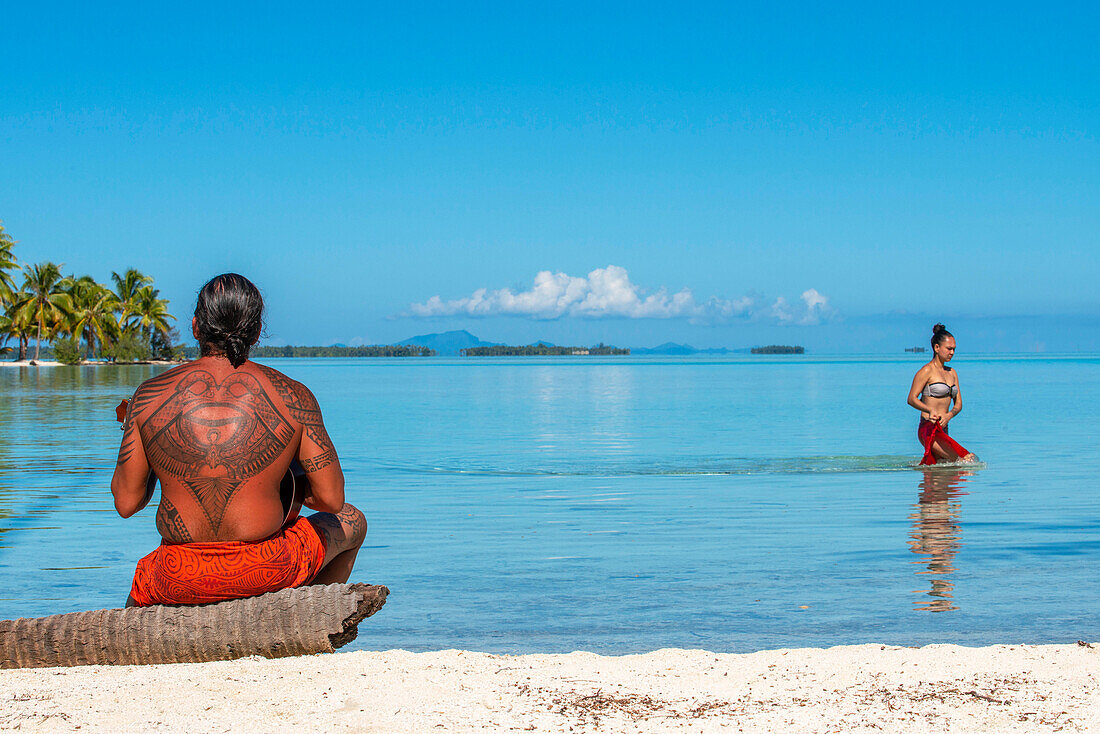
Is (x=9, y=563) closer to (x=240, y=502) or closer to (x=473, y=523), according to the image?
(x=473, y=523)

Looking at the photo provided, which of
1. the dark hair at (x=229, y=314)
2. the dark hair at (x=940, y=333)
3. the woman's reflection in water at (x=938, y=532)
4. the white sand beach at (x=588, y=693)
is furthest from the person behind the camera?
the dark hair at (x=940, y=333)

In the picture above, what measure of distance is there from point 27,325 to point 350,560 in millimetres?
88324

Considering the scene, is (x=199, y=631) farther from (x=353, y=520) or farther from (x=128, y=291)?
(x=128, y=291)

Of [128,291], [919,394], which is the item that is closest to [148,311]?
[128,291]

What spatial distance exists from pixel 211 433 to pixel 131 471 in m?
0.39

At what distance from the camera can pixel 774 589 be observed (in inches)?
288

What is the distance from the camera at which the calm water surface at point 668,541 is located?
643 cm

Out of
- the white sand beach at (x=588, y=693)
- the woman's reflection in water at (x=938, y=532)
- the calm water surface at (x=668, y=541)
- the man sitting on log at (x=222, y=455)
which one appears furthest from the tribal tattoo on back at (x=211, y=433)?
the woman's reflection in water at (x=938, y=532)

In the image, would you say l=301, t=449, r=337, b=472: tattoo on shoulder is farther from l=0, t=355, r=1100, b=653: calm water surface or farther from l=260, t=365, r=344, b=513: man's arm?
l=0, t=355, r=1100, b=653: calm water surface

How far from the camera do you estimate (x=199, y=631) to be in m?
4.70

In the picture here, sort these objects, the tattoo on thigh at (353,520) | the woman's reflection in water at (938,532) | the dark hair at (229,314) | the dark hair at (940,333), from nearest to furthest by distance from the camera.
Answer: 1. the dark hair at (229,314)
2. the tattoo on thigh at (353,520)
3. the woman's reflection in water at (938,532)
4. the dark hair at (940,333)

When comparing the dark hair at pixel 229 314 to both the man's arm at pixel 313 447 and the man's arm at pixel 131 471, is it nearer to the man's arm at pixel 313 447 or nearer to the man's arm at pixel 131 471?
the man's arm at pixel 313 447

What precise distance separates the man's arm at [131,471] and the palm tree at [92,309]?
8776 centimetres

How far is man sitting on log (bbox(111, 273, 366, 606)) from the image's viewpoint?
14.4ft
